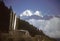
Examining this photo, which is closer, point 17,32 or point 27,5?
point 17,32

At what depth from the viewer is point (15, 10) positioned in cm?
354

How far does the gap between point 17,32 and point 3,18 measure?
40 cm

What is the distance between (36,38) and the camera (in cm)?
343

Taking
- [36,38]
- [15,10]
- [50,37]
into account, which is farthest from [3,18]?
[50,37]

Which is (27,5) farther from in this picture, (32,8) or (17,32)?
(17,32)

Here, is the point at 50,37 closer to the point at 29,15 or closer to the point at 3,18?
the point at 29,15

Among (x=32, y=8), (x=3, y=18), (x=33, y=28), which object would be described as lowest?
(x=33, y=28)

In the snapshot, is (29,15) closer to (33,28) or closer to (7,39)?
(33,28)

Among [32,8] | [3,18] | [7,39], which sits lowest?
[7,39]

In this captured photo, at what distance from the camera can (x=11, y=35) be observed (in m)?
3.32

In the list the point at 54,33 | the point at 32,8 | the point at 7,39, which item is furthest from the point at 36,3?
the point at 7,39

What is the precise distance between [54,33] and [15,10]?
3.13ft

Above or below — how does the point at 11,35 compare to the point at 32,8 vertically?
below

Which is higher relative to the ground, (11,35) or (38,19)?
A: (38,19)
